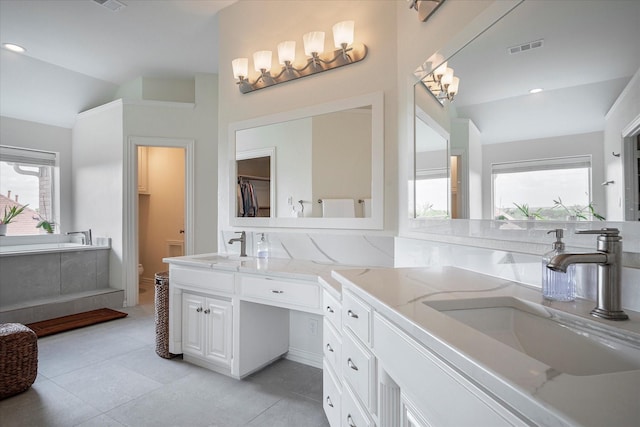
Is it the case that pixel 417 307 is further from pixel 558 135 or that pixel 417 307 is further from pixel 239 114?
pixel 239 114

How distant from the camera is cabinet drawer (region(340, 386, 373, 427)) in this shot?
125cm

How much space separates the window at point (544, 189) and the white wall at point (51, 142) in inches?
210

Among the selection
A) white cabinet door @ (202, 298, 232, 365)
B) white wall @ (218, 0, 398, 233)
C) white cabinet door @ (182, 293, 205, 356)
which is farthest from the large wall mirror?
white cabinet door @ (182, 293, 205, 356)

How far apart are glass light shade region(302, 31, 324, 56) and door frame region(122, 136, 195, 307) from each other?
7.96 feet

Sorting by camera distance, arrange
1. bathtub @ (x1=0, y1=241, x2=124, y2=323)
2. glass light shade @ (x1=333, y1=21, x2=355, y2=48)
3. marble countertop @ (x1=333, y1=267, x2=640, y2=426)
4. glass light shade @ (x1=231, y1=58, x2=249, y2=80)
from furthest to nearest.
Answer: bathtub @ (x1=0, y1=241, x2=124, y2=323), glass light shade @ (x1=231, y1=58, x2=249, y2=80), glass light shade @ (x1=333, y1=21, x2=355, y2=48), marble countertop @ (x1=333, y1=267, x2=640, y2=426)

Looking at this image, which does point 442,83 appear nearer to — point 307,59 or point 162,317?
point 307,59

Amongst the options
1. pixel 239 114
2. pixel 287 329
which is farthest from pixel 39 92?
pixel 287 329

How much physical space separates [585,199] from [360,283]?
76cm

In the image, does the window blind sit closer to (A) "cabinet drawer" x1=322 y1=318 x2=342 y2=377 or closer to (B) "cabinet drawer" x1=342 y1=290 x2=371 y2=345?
(A) "cabinet drawer" x1=322 y1=318 x2=342 y2=377

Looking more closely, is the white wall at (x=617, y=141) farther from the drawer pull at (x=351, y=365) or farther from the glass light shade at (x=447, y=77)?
the drawer pull at (x=351, y=365)

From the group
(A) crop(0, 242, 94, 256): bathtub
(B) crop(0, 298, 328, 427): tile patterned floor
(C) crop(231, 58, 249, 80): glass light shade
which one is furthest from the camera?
(A) crop(0, 242, 94, 256): bathtub

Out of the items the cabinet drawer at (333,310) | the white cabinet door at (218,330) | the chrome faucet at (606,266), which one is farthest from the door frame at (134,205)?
the chrome faucet at (606,266)

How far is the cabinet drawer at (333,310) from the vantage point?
157 centimetres

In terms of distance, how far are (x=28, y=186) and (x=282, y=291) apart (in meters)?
4.40
